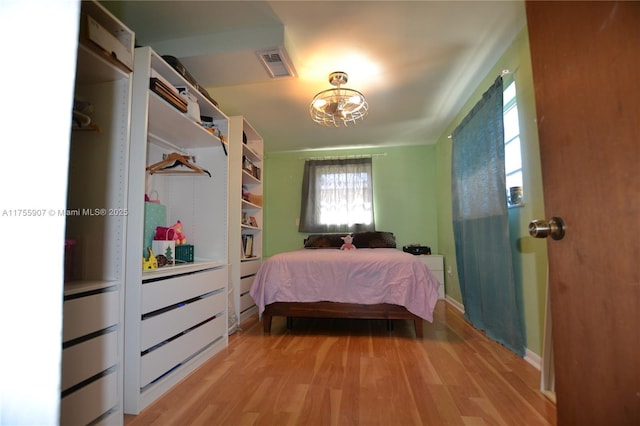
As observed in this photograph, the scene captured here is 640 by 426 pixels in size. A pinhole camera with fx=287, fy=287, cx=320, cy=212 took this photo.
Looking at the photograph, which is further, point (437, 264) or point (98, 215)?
point (437, 264)

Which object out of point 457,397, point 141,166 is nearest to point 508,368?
point 457,397

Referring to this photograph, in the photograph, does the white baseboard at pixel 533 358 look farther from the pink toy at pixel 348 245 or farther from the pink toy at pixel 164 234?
the pink toy at pixel 164 234

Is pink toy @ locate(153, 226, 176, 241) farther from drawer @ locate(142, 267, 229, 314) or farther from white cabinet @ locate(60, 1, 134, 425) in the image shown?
white cabinet @ locate(60, 1, 134, 425)

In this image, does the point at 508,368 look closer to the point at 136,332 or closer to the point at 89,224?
the point at 136,332

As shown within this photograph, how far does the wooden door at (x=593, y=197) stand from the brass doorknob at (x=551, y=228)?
0.6 inches

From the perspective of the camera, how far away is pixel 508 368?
1793 mm

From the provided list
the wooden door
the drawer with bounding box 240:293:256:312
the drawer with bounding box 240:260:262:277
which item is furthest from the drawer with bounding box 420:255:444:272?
the wooden door

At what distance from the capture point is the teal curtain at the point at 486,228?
2.10 meters

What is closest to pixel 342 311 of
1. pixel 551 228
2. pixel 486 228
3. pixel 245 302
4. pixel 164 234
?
pixel 245 302

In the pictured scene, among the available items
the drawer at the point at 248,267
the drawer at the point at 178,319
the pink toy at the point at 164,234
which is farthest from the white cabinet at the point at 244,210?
the pink toy at the point at 164,234

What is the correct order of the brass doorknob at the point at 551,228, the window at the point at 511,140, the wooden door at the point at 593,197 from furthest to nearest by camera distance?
the window at the point at 511,140
the brass doorknob at the point at 551,228
the wooden door at the point at 593,197

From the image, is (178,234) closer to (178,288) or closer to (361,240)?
(178,288)

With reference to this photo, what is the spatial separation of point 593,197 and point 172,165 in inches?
87.7

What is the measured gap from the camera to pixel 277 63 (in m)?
2.16
